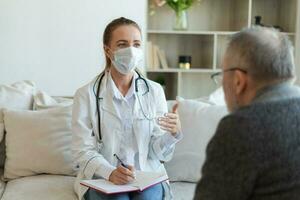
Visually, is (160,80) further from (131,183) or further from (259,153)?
(259,153)

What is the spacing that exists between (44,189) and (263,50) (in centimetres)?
137

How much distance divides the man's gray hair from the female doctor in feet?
2.90

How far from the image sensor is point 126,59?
206 cm

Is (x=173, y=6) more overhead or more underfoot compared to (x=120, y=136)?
more overhead

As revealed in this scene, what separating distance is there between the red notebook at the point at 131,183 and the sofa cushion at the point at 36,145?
0.50 metres

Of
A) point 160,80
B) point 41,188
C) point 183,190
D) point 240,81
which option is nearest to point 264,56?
point 240,81

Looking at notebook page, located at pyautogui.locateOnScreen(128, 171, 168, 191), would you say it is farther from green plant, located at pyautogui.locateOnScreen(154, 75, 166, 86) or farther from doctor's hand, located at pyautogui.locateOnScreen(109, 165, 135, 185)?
green plant, located at pyautogui.locateOnScreen(154, 75, 166, 86)

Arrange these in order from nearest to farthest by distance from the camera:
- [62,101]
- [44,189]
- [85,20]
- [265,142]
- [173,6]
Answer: [265,142], [44,189], [62,101], [85,20], [173,6]

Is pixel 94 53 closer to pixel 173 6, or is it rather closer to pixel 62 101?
pixel 62 101

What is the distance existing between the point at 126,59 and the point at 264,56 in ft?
3.39

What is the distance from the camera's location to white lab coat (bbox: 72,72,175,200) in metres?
2.00

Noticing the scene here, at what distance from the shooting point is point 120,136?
80.4 inches

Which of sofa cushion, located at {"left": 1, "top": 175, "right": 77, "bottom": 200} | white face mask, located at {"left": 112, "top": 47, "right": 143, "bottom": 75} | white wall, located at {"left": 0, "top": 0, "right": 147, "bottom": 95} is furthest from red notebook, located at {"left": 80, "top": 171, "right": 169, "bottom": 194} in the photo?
white wall, located at {"left": 0, "top": 0, "right": 147, "bottom": 95}

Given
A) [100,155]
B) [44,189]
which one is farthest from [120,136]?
[44,189]
